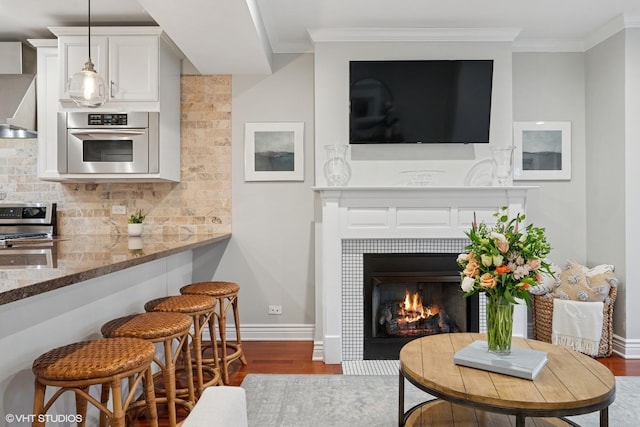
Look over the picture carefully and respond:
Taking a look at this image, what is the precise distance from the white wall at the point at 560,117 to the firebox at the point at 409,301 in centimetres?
104

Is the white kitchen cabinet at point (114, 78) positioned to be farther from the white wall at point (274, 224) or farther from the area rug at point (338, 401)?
the area rug at point (338, 401)

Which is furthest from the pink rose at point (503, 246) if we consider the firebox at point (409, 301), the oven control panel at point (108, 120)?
the oven control panel at point (108, 120)

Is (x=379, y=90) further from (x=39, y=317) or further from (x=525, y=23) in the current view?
(x=39, y=317)

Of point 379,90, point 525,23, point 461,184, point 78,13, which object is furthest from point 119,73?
point 525,23

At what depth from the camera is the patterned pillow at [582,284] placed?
3500 millimetres

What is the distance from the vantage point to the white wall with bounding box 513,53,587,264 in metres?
A: 4.00

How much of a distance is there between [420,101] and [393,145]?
0.42m

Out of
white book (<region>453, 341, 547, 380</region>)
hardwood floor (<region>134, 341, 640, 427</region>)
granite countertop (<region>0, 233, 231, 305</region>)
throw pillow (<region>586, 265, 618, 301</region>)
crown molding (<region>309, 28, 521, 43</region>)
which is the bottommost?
hardwood floor (<region>134, 341, 640, 427</region>)

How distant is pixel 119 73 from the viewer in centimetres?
357

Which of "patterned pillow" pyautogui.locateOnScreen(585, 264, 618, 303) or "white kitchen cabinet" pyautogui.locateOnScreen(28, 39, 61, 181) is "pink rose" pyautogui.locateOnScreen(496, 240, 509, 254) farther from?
"white kitchen cabinet" pyautogui.locateOnScreen(28, 39, 61, 181)

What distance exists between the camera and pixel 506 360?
195 cm

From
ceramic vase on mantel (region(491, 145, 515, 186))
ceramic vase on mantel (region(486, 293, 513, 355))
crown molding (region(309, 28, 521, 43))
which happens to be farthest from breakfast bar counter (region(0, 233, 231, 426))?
ceramic vase on mantel (region(491, 145, 515, 186))

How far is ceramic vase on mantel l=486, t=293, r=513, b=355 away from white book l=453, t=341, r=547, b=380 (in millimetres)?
36

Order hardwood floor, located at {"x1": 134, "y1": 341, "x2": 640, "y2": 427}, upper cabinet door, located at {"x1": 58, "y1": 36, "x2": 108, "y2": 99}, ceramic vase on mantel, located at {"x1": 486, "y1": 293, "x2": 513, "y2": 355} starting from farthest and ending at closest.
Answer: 1. upper cabinet door, located at {"x1": 58, "y1": 36, "x2": 108, "y2": 99}
2. hardwood floor, located at {"x1": 134, "y1": 341, "x2": 640, "y2": 427}
3. ceramic vase on mantel, located at {"x1": 486, "y1": 293, "x2": 513, "y2": 355}
